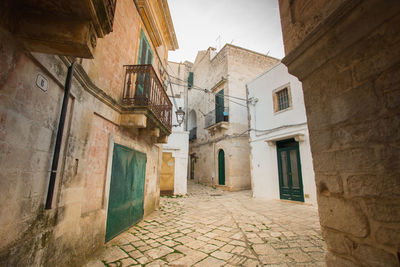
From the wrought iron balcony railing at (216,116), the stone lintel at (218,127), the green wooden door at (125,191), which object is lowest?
the green wooden door at (125,191)

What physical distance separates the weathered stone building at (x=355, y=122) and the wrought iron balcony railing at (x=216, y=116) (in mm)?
12240

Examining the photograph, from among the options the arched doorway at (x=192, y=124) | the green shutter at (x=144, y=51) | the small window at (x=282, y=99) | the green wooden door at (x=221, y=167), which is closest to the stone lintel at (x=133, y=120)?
the green shutter at (x=144, y=51)

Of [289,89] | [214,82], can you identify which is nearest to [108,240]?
[289,89]

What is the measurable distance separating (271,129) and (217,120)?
5644 millimetres

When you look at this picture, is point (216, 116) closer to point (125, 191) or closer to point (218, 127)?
point (218, 127)

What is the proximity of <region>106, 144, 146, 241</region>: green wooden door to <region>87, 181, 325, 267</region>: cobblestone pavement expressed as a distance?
0.26m

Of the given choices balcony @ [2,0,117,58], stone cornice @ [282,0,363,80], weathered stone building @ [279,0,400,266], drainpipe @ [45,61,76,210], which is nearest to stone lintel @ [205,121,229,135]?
Answer: stone cornice @ [282,0,363,80]

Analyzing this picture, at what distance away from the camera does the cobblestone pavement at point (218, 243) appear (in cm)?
290

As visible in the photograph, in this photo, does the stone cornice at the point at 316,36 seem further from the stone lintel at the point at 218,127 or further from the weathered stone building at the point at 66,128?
the stone lintel at the point at 218,127

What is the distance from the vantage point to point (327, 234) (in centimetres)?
179

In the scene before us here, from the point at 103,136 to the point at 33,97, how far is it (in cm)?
171

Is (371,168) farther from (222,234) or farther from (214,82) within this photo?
(214,82)

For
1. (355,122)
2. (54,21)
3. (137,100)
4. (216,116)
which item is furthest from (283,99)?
(54,21)

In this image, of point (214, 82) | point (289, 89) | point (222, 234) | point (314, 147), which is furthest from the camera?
point (214, 82)
